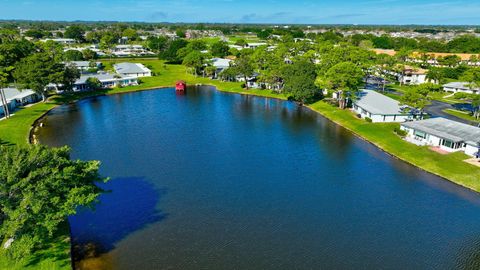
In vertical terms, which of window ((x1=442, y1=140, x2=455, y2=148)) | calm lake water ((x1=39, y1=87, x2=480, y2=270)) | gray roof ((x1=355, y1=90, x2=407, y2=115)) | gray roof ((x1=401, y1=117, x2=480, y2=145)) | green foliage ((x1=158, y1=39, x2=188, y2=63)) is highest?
green foliage ((x1=158, y1=39, x2=188, y2=63))

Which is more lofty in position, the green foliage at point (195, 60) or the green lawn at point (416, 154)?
the green foliage at point (195, 60)

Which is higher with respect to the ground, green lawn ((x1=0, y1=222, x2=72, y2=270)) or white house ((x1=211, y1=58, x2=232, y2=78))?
white house ((x1=211, y1=58, x2=232, y2=78))

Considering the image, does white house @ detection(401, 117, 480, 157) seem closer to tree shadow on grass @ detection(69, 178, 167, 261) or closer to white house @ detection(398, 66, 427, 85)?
tree shadow on grass @ detection(69, 178, 167, 261)

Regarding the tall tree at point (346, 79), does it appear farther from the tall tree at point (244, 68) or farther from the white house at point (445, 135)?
the tall tree at point (244, 68)

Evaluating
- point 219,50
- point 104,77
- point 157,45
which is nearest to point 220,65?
point 219,50

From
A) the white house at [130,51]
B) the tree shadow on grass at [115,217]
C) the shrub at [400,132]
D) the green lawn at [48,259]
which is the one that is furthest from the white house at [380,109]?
the white house at [130,51]

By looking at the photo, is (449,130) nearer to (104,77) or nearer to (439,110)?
(439,110)

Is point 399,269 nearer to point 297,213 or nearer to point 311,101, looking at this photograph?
point 297,213

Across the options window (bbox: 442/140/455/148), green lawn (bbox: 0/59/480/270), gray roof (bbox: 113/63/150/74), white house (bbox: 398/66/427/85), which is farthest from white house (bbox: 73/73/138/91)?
white house (bbox: 398/66/427/85)
